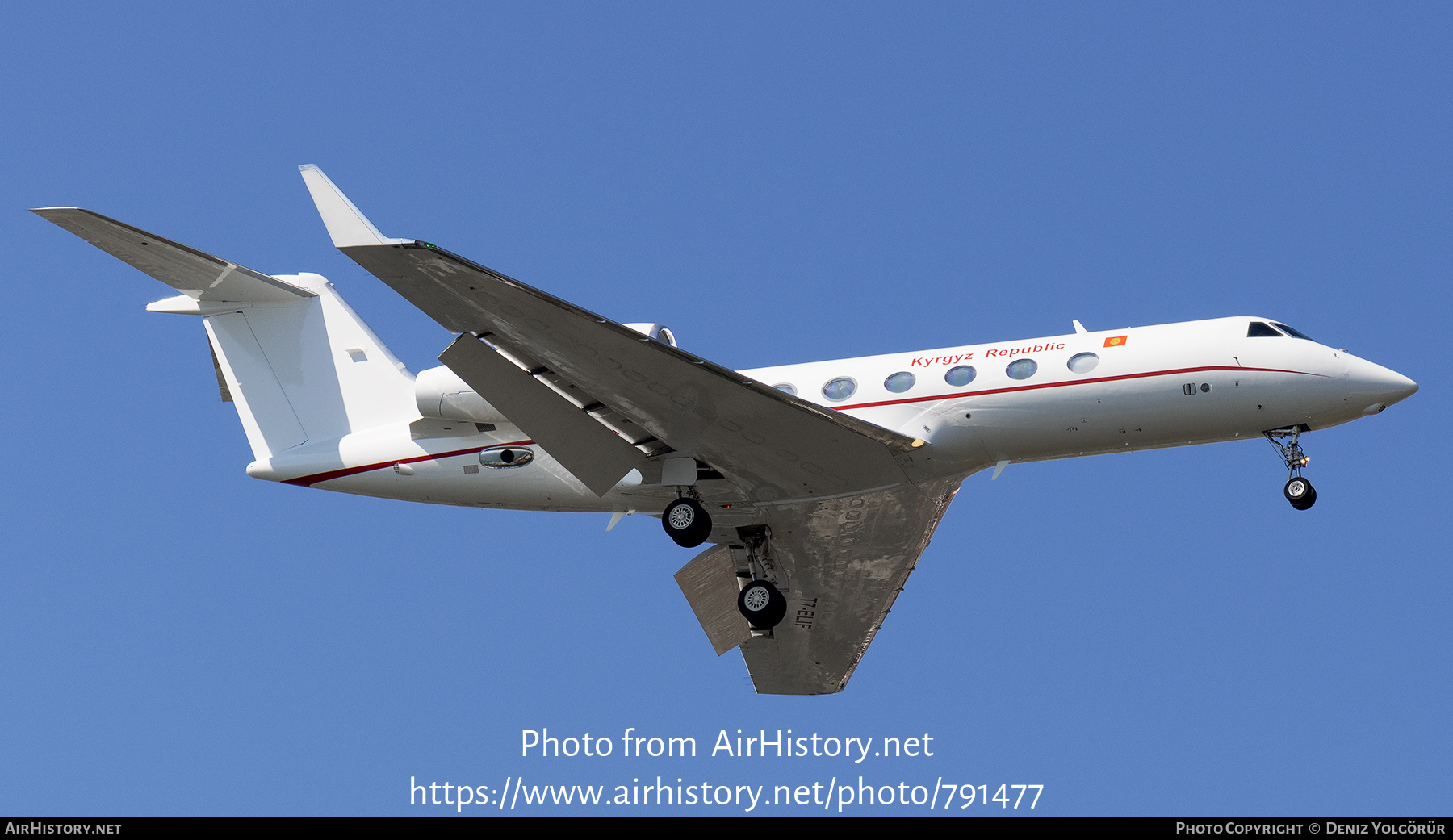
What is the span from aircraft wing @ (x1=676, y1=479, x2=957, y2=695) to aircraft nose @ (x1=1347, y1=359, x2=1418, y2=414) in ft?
15.9

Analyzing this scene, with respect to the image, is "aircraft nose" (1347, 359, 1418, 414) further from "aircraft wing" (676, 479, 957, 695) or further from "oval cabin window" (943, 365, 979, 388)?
"aircraft wing" (676, 479, 957, 695)

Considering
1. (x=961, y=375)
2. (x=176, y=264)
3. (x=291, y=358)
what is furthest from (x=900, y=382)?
(x=176, y=264)

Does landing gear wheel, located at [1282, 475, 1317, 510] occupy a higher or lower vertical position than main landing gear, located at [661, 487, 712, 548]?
higher

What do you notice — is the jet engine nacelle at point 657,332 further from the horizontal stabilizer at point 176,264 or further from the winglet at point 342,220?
the horizontal stabilizer at point 176,264

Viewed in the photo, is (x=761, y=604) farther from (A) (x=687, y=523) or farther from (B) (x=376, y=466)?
(B) (x=376, y=466)

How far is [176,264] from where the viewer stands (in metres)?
19.5

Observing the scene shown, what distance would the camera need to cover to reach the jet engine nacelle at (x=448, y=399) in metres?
18.5

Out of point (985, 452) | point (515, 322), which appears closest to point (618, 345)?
point (515, 322)

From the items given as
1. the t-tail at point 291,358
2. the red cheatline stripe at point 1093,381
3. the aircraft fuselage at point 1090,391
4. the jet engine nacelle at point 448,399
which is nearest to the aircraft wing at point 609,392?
the aircraft fuselage at point 1090,391

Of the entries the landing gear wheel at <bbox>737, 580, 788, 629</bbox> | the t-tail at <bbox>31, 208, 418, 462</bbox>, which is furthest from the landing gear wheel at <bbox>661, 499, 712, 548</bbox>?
the t-tail at <bbox>31, 208, 418, 462</bbox>

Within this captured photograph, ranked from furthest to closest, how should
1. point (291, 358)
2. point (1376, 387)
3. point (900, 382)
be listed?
point (291, 358) < point (900, 382) < point (1376, 387)

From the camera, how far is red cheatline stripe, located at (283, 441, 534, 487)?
758 inches

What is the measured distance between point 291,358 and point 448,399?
385 cm

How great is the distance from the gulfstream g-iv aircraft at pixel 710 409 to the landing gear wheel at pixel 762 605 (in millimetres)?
27
